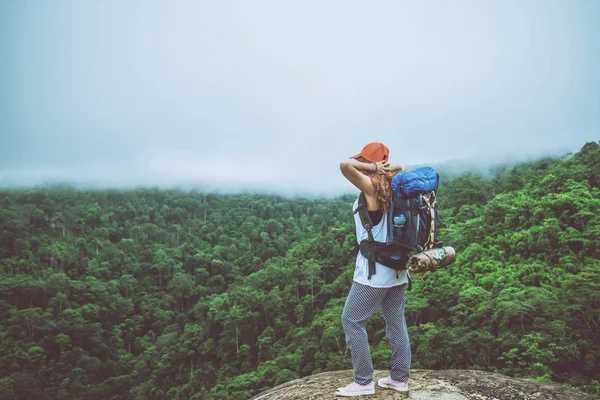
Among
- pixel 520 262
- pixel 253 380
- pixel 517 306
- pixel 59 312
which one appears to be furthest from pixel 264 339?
pixel 59 312

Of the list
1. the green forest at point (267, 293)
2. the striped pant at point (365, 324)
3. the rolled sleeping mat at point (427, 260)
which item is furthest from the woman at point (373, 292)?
the green forest at point (267, 293)

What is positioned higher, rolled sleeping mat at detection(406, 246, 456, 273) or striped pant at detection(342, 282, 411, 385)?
rolled sleeping mat at detection(406, 246, 456, 273)

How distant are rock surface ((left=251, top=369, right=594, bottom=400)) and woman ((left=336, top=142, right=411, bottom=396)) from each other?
6.3 inches

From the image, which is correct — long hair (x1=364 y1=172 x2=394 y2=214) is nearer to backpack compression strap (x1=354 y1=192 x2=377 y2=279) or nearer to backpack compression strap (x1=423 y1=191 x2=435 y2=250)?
backpack compression strap (x1=354 y1=192 x2=377 y2=279)

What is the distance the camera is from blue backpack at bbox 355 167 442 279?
2465 mm

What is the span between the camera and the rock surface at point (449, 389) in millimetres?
2699

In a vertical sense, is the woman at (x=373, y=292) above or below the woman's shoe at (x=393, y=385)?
above

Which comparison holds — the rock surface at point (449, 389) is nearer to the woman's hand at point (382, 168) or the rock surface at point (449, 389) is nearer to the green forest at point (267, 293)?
the woman's hand at point (382, 168)

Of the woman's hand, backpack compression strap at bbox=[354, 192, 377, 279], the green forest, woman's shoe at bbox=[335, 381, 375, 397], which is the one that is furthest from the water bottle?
the green forest

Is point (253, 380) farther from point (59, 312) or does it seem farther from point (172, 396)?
point (59, 312)

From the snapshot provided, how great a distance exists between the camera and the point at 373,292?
8.43 ft

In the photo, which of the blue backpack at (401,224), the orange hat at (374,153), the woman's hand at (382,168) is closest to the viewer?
the blue backpack at (401,224)

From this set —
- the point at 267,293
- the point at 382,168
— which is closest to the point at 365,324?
the point at 382,168

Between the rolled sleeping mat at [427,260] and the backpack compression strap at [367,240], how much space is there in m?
0.24
